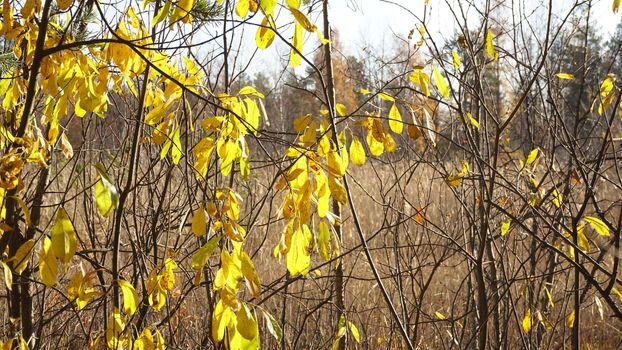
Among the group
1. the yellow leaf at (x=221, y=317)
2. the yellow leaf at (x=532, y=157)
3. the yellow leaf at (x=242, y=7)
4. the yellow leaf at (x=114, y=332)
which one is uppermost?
the yellow leaf at (x=242, y=7)

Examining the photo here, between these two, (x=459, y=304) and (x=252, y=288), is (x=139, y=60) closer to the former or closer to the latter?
(x=252, y=288)

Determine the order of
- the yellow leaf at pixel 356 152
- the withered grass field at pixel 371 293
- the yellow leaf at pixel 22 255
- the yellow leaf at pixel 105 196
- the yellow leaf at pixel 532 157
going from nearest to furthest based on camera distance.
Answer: the yellow leaf at pixel 105 196 → the yellow leaf at pixel 22 255 → the yellow leaf at pixel 356 152 → the yellow leaf at pixel 532 157 → the withered grass field at pixel 371 293

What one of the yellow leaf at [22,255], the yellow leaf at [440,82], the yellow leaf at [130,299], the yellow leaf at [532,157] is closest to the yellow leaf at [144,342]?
the yellow leaf at [130,299]

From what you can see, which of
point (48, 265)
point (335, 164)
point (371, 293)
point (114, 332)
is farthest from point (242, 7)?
point (371, 293)

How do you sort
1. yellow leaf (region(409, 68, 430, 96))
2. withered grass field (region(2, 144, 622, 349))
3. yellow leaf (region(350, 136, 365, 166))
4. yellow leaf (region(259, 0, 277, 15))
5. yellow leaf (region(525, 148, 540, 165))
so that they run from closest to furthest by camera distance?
yellow leaf (region(259, 0, 277, 15)) < yellow leaf (region(350, 136, 365, 166)) < yellow leaf (region(409, 68, 430, 96)) < yellow leaf (region(525, 148, 540, 165)) < withered grass field (region(2, 144, 622, 349))

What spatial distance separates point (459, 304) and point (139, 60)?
3007 millimetres

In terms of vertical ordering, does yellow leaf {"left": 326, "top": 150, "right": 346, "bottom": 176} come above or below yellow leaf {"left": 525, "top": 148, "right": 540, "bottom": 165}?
above

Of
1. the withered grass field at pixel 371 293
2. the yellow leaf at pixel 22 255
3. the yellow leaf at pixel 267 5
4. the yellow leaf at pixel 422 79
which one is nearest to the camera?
the yellow leaf at pixel 267 5

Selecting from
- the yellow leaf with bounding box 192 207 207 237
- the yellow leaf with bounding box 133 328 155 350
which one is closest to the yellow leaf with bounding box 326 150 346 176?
the yellow leaf with bounding box 192 207 207 237

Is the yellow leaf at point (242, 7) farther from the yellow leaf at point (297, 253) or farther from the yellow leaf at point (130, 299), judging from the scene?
the yellow leaf at point (130, 299)

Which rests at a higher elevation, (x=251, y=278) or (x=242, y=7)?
(x=242, y=7)

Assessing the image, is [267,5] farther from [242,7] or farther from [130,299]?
[130,299]

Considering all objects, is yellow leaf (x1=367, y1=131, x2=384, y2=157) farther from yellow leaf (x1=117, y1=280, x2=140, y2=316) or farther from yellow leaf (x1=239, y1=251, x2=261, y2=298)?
yellow leaf (x1=117, y1=280, x2=140, y2=316)

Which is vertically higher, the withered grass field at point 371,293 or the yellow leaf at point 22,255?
the yellow leaf at point 22,255
